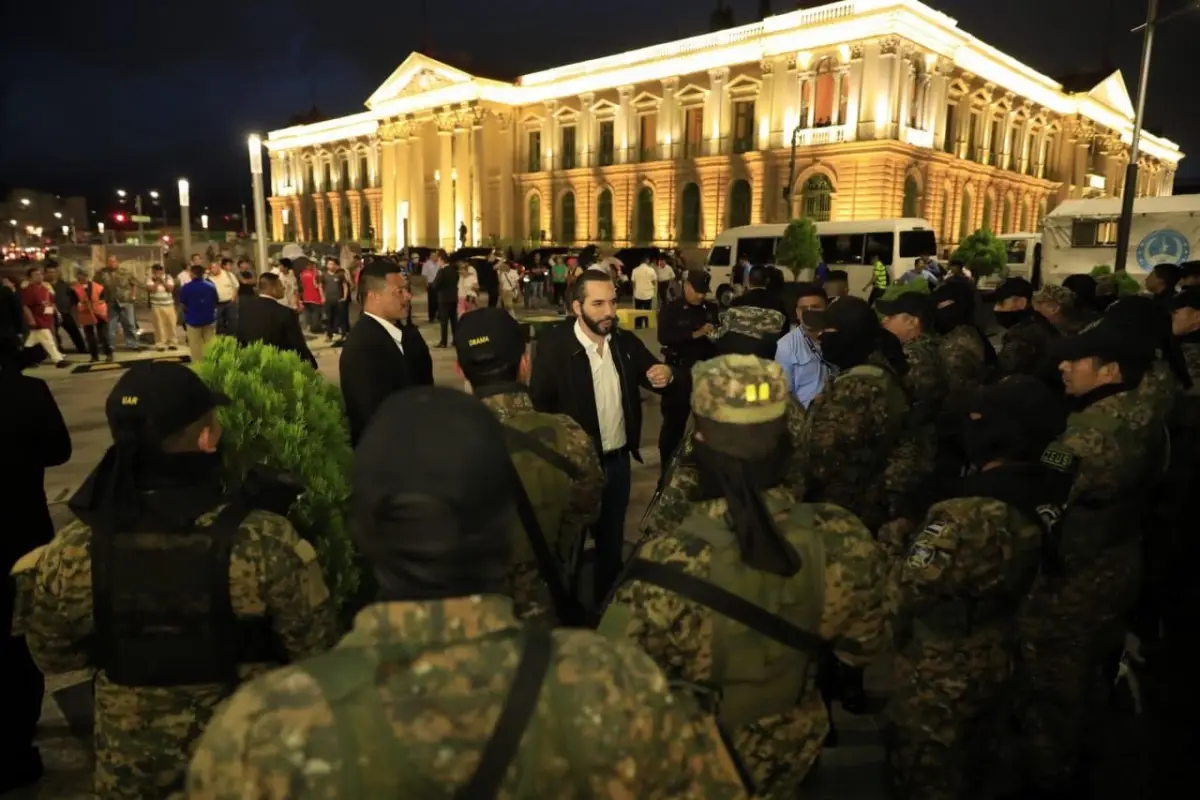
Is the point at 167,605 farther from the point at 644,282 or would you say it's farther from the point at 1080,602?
the point at 644,282

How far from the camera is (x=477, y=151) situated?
177 feet

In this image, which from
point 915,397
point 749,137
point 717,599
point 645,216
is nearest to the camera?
point 717,599

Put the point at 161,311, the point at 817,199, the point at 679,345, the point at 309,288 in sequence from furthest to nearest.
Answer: the point at 817,199
the point at 309,288
the point at 161,311
the point at 679,345

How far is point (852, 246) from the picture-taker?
24719 millimetres

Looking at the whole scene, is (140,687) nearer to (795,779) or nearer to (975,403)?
(795,779)

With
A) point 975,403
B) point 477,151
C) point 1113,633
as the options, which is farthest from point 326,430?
point 477,151

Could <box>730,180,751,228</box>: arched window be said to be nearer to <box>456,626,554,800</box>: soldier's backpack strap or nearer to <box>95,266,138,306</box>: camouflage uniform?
<box>95,266,138,306</box>: camouflage uniform

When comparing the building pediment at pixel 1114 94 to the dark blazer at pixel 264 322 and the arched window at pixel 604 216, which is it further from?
the dark blazer at pixel 264 322

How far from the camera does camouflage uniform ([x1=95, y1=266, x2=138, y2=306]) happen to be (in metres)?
14.0

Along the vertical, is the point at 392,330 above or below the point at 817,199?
below

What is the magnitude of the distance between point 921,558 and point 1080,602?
1.23 m

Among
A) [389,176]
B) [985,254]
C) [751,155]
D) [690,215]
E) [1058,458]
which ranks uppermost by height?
[389,176]

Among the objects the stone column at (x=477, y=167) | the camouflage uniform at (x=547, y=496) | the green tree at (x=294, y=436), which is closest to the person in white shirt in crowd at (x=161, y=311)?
the green tree at (x=294, y=436)

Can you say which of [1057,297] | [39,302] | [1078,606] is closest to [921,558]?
[1078,606]
